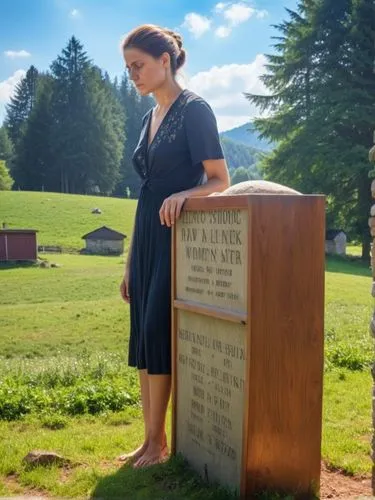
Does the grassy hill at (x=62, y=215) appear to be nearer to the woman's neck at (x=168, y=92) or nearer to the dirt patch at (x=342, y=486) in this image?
the woman's neck at (x=168, y=92)

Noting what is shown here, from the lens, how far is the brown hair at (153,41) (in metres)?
4.05

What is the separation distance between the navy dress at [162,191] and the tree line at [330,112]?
34.0 m

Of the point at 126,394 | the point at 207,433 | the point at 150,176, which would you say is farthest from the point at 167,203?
the point at 126,394

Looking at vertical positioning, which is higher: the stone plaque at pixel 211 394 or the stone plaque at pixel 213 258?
the stone plaque at pixel 213 258

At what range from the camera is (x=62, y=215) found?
57.4 meters

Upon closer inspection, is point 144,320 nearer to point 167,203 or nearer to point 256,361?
point 167,203

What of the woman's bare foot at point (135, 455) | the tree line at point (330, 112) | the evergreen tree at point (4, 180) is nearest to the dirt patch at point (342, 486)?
the woman's bare foot at point (135, 455)

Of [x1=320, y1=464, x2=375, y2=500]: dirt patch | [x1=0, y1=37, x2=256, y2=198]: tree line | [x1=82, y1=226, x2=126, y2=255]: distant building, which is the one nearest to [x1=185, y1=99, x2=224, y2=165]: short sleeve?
[x1=320, y1=464, x2=375, y2=500]: dirt patch

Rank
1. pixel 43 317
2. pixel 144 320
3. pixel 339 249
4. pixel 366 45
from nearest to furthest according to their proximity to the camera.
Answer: pixel 144 320
pixel 43 317
pixel 366 45
pixel 339 249

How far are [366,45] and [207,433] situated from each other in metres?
38.8

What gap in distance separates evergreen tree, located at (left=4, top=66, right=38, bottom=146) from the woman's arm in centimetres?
9669

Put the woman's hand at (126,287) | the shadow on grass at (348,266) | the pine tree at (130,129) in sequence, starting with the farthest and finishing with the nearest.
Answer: the pine tree at (130,129)
the shadow on grass at (348,266)
the woman's hand at (126,287)

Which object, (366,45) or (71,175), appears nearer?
(366,45)

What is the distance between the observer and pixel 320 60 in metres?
41.0
